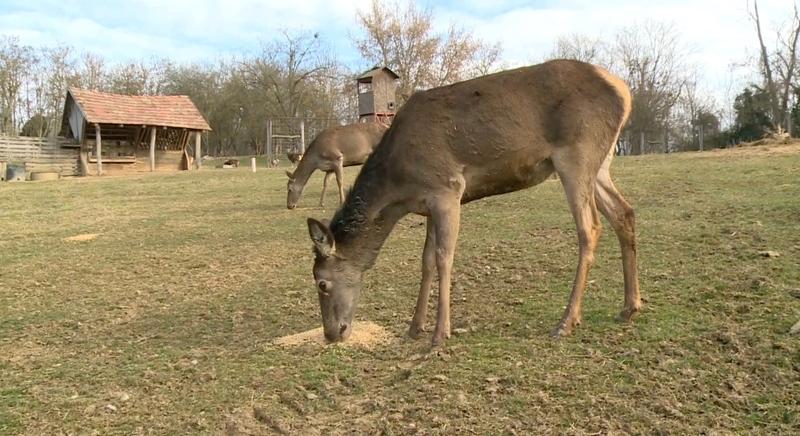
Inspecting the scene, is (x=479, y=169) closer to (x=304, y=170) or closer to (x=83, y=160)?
(x=304, y=170)

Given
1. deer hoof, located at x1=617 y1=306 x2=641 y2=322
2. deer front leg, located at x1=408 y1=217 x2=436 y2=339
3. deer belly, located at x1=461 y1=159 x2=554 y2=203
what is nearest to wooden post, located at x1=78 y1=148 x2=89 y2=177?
deer front leg, located at x1=408 y1=217 x2=436 y2=339

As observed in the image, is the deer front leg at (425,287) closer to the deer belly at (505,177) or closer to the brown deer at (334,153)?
the deer belly at (505,177)

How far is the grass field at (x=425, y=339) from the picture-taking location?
3537 millimetres

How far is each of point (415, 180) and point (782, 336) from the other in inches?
114

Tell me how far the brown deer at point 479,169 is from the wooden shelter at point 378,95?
81.7 feet

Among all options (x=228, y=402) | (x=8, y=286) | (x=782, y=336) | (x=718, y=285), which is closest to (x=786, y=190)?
(x=718, y=285)

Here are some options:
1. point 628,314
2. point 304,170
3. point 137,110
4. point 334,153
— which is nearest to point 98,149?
point 137,110

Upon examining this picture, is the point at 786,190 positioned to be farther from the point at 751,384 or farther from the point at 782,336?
the point at 751,384

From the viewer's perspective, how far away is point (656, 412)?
131 inches

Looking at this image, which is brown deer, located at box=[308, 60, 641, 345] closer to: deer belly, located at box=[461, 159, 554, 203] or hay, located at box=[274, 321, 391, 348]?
deer belly, located at box=[461, 159, 554, 203]

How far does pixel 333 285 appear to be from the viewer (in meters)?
5.07

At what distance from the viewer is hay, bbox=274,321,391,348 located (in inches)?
197

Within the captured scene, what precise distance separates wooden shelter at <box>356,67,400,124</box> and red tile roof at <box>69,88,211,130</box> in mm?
12266

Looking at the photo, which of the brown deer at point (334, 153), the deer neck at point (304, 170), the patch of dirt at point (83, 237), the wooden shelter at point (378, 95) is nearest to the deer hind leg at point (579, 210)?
the patch of dirt at point (83, 237)
